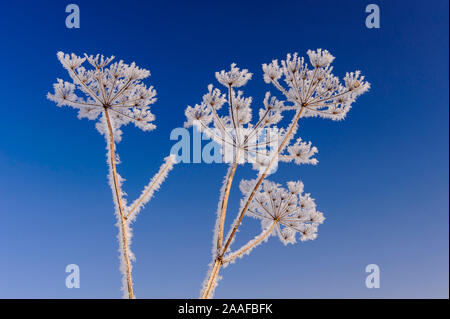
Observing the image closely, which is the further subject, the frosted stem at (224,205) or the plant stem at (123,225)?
the frosted stem at (224,205)

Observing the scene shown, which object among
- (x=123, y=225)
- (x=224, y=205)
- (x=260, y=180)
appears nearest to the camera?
(x=123, y=225)

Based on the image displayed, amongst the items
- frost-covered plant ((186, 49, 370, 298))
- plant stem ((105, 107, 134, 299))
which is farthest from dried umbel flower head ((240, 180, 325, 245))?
plant stem ((105, 107, 134, 299))

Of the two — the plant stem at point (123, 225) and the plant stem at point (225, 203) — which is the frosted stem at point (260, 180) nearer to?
the plant stem at point (225, 203)

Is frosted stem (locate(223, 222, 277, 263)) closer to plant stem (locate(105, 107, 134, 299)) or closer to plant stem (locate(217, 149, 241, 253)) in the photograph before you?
plant stem (locate(217, 149, 241, 253))

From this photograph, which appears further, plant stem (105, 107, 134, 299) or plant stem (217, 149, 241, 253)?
plant stem (217, 149, 241, 253)

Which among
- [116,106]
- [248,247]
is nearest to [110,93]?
[116,106]

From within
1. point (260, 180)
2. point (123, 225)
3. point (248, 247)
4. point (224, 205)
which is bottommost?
point (248, 247)

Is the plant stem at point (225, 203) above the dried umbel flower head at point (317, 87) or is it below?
below

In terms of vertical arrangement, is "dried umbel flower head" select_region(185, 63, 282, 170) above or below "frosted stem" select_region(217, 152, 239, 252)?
above

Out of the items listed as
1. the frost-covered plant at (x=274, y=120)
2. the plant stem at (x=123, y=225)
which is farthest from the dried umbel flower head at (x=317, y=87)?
the plant stem at (x=123, y=225)

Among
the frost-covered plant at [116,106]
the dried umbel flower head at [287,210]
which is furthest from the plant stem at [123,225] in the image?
the dried umbel flower head at [287,210]

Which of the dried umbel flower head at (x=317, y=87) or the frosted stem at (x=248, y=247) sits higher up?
the dried umbel flower head at (x=317, y=87)

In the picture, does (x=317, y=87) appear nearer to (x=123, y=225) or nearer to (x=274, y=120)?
(x=274, y=120)

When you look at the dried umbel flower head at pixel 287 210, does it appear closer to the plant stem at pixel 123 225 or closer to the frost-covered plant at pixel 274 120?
the frost-covered plant at pixel 274 120
